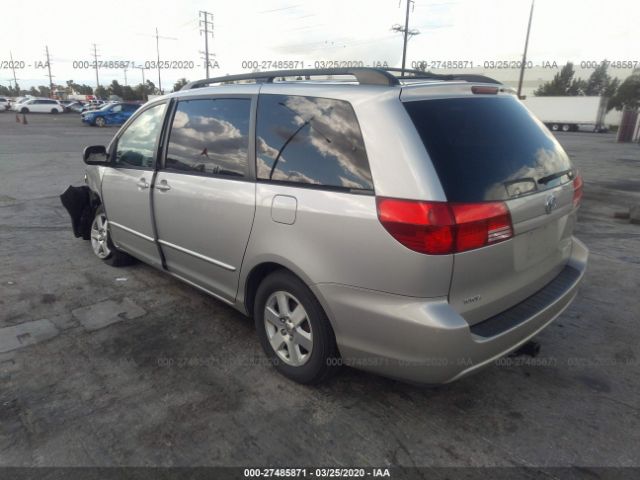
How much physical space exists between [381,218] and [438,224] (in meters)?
0.27

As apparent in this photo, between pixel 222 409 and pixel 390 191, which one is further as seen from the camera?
pixel 222 409

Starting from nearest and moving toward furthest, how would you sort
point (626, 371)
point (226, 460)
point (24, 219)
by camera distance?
1. point (226, 460)
2. point (626, 371)
3. point (24, 219)

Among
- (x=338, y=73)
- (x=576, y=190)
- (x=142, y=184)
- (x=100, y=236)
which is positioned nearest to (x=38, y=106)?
(x=100, y=236)

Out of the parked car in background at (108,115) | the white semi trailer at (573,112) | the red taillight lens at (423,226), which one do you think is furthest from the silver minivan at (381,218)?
the white semi trailer at (573,112)

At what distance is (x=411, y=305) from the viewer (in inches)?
82.6

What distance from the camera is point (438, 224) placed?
201 cm

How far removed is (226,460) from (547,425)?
5.72 ft

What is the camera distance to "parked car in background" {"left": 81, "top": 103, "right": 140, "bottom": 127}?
1101 inches

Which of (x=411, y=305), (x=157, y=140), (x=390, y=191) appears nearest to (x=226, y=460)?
(x=411, y=305)

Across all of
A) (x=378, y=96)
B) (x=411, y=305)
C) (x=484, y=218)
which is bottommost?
(x=411, y=305)

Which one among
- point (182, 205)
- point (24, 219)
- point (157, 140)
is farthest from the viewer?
Result: point (24, 219)

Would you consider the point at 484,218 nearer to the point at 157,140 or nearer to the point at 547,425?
the point at 547,425

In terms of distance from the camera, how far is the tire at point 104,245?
470cm

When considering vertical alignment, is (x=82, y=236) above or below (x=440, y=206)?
below
